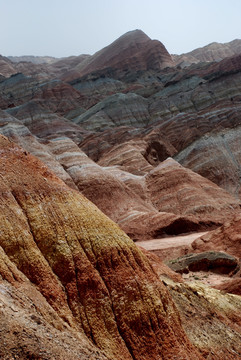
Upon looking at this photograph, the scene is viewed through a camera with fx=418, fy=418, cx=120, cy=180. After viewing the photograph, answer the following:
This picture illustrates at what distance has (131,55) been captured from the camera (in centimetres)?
14450

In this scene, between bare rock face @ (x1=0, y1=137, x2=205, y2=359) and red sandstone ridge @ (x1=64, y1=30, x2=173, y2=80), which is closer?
bare rock face @ (x1=0, y1=137, x2=205, y2=359)

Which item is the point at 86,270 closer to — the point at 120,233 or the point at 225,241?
the point at 120,233

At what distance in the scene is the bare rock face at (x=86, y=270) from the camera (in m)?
8.88

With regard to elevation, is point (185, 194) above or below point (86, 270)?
below

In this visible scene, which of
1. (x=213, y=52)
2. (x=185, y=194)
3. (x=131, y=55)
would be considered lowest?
(x=185, y=194)

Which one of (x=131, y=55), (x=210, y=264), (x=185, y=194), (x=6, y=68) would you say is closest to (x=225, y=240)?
(x=210, y=264)

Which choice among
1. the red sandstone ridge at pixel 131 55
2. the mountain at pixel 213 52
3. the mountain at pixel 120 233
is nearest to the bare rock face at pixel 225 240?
the mountain at pixel 120 233

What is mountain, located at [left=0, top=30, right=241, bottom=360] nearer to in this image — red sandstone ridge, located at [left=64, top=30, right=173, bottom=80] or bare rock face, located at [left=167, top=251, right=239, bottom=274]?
bare rock face, located at [left=167, top=251, right=239, bottom=274]

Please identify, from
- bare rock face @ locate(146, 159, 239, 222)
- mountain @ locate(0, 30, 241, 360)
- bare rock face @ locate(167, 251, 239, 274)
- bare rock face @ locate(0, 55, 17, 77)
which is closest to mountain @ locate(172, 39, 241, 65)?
bare rock face @ locate(0, 55, 17, 77)

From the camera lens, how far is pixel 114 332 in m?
9.01

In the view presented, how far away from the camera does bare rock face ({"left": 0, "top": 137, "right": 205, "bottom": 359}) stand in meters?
8.88

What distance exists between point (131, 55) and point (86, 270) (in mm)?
142478

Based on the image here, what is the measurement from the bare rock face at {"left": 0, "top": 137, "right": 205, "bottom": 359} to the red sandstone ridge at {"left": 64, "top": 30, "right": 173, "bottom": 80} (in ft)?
424

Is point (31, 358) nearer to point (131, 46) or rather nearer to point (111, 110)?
point (111, 110)
